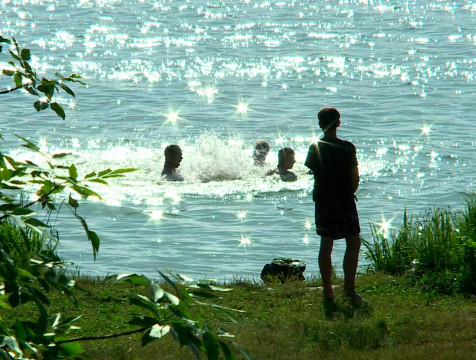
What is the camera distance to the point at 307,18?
46.0 metres

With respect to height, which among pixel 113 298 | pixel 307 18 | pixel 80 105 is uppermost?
pixel 307 18

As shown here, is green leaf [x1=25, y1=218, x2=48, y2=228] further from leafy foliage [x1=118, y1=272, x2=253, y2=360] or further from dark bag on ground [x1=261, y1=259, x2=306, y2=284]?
dark bag on ground [x1=261, y1=259, x2=306, y2=284]

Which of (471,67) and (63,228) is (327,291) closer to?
(63,228)

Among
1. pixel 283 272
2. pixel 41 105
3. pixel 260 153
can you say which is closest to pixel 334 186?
pixel 283 272

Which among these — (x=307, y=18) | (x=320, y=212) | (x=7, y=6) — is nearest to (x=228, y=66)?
(x=307, y=18)

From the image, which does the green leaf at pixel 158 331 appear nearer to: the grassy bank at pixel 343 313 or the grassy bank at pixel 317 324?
the grassy bank at pixel 343 313

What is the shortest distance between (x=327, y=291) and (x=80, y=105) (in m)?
20.5

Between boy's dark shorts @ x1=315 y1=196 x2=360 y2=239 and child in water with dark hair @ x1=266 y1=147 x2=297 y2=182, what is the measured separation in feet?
29.5

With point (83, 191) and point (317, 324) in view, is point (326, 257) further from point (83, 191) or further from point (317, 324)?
point (83, 191)

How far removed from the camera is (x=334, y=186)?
769 cm

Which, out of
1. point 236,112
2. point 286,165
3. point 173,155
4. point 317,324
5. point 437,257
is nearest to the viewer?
point 317,324

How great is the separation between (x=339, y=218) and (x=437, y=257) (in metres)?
1.78

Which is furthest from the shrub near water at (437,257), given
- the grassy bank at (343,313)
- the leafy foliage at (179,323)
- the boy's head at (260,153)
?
the boy's head at (260,153)

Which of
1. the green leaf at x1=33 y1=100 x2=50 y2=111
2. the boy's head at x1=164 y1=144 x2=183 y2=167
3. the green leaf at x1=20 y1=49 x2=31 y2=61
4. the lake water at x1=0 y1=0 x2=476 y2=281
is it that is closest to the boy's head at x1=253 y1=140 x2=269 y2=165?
the lake water at x1=0 y1=0 x2=476 y2=281
